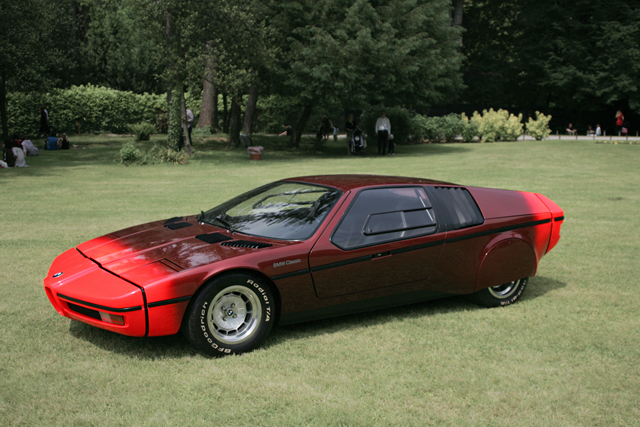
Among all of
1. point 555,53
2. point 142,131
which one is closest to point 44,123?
point 142,131

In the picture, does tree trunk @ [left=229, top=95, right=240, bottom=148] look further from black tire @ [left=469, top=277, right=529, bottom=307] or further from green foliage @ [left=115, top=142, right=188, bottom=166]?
black tire @ [left=469, top=277, right=529, bottom=307]

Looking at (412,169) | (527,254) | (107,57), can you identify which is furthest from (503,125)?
(527,254)

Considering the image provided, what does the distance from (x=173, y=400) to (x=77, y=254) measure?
1956mm

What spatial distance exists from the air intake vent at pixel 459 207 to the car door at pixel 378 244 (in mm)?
197

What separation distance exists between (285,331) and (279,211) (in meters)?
1.05

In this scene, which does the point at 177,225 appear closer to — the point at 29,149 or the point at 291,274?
the point at 291,274

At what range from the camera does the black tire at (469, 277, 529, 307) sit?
5.41 m

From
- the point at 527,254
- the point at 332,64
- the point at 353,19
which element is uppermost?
the point at 353,19

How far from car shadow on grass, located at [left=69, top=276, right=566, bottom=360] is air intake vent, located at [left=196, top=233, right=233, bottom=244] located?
0.80 metres

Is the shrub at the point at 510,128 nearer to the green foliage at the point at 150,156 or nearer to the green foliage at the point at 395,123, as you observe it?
the green foliage at the point at 395,123

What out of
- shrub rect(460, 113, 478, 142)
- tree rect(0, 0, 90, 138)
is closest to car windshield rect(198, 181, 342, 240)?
tree rect(0, 0, 90, 138)

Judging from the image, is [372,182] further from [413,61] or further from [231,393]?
[413,61]

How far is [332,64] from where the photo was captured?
22.9 meters

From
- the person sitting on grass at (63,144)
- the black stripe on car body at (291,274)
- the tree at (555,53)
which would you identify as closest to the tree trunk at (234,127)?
the person sitting on grass at (63,144)
